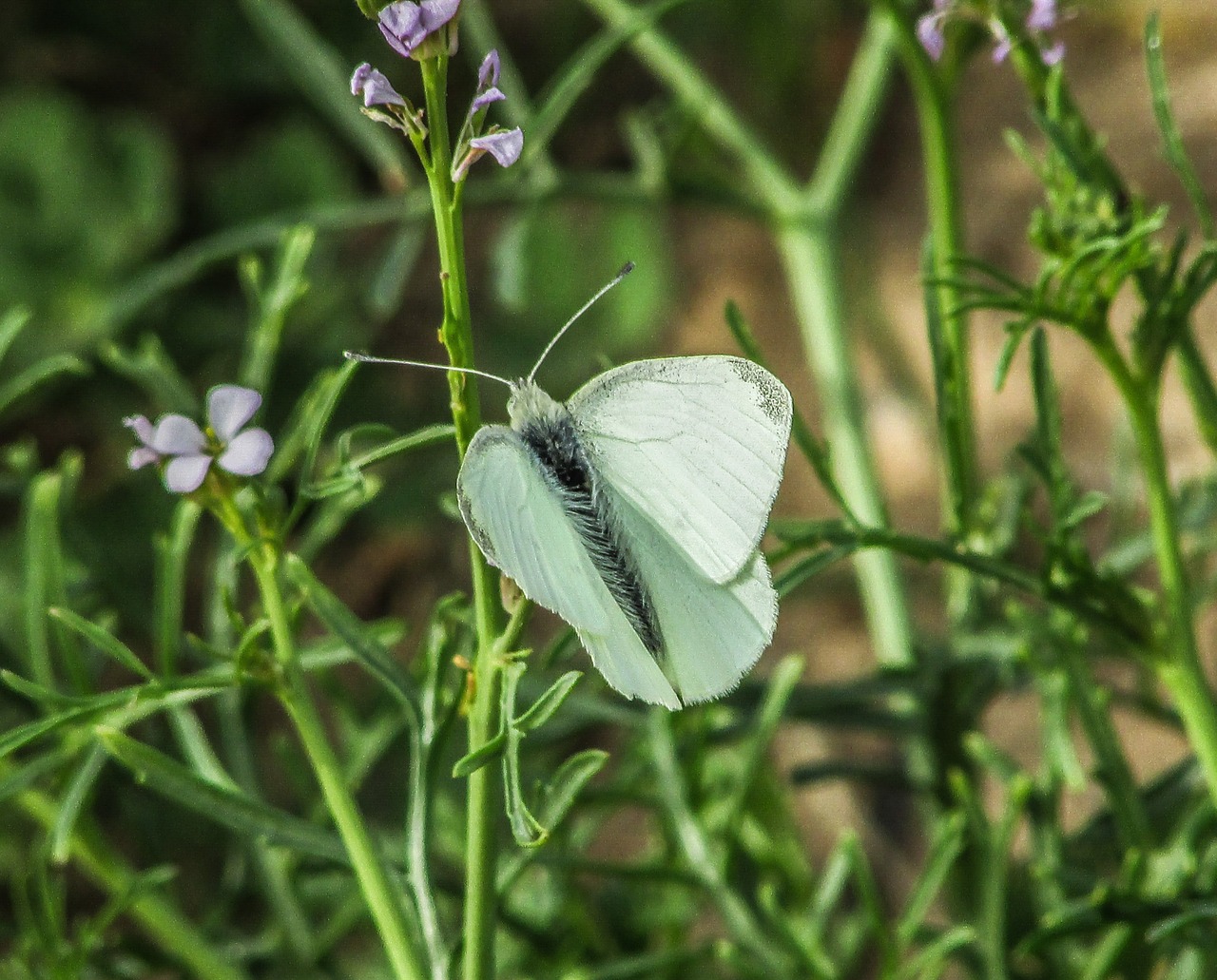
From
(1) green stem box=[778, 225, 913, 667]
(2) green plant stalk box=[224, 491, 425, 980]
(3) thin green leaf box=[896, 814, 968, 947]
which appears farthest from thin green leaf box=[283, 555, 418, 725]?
(1) green stem box=[778, 225, 913, 667]

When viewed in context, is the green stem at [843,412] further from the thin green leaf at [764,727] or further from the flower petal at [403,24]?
the flower petal at [403,24]

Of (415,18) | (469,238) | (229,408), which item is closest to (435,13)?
(415,18)

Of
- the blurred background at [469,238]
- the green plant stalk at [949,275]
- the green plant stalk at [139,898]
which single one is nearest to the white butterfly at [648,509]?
the green plant stalk at [949,275]

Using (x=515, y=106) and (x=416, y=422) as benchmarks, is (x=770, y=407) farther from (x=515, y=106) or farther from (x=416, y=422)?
(x=416, y=422)

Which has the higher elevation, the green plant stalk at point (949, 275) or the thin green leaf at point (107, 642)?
the thin green leaf at point (107, 642)

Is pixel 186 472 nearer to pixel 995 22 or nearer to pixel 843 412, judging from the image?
pixel 995 22
